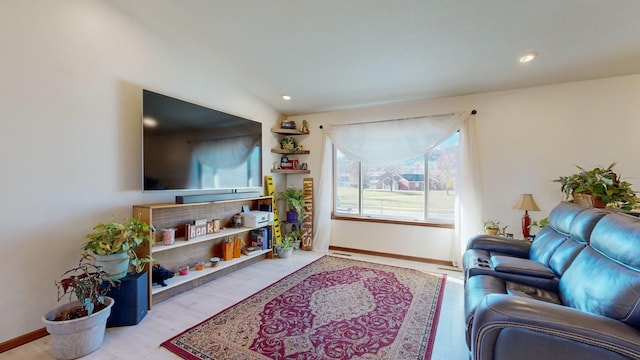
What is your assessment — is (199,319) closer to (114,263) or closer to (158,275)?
(158,275)

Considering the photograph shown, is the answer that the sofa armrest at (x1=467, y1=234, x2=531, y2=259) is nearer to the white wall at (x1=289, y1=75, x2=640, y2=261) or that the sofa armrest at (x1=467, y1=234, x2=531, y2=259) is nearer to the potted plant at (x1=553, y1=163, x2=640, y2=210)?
the potted plant at (x1=553, y1=163, x2=640, y2=210)

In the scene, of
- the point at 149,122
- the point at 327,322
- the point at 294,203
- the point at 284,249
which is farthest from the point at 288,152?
the point at 327,322

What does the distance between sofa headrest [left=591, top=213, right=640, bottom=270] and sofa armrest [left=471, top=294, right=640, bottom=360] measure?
1.20 feet

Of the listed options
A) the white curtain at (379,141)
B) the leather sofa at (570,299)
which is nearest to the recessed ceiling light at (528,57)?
the white curtain at (379,141)

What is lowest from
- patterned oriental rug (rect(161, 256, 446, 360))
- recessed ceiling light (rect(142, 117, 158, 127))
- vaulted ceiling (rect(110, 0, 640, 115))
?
patterned oriental rug (rect(161, 256, 446, 360))

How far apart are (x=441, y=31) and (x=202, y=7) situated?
2.12m

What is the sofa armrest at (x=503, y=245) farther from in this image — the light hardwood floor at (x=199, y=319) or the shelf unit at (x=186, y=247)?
the shelf unit at (x=186, y=247)

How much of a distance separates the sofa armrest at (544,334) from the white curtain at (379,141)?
8.12ft

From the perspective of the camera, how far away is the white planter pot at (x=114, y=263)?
1.96 metres

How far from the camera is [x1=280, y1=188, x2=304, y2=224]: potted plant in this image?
4.23 m

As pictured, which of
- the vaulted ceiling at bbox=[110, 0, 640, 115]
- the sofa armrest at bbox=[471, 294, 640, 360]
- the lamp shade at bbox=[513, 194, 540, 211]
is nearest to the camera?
the sofa armrest at bbox=[471, 294, 640, 360]

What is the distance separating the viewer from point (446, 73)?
116 inches

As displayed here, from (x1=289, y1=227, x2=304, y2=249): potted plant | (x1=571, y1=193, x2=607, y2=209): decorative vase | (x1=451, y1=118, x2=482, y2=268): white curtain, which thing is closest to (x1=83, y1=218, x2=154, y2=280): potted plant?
(x1=289, y1=227, x2=304, y2=249): potted plant

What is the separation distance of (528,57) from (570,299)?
230 centimetres
